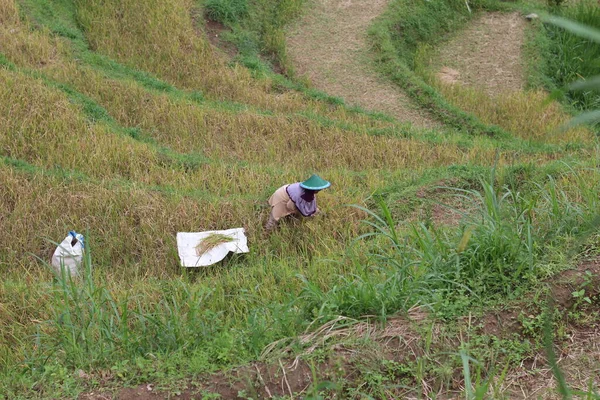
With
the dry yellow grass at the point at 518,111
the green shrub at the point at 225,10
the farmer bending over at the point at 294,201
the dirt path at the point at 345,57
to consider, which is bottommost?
the dry yellow grass at the point at 518,111

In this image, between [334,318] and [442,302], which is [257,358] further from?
[442,302]

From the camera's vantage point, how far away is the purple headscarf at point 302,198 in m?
5.20

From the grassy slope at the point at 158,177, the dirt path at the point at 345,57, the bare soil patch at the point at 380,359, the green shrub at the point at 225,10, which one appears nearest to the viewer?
the bare soil patch at the point at 380,359

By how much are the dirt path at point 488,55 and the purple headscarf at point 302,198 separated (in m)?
5.39

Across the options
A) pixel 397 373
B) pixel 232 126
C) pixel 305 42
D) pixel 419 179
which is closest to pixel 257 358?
pixel 397 373

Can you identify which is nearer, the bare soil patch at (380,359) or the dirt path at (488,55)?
the bare soil patch at (380,359)

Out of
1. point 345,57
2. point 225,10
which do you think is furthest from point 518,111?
point 225,10

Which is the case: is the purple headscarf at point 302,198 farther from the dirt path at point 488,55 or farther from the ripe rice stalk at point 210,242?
the dirt path at point 488,55

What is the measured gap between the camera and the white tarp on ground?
5.03 meters

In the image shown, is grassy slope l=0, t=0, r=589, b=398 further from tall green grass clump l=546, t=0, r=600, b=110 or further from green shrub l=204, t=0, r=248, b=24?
tall green grass clump l=546, t=0, r=600, b=110

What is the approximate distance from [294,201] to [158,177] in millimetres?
1654

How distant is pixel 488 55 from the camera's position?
10.7 meters

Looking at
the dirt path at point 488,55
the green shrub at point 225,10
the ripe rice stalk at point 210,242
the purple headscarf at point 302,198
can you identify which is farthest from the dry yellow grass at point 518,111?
the ripe rice stalk at point 210,242

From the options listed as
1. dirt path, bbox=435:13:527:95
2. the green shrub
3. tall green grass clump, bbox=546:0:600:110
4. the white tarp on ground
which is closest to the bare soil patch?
the white tarp on ground
